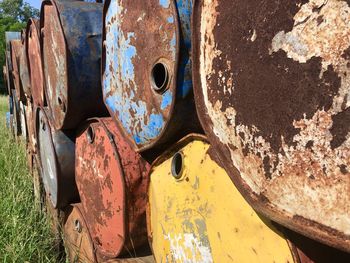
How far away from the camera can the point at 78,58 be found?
135cm

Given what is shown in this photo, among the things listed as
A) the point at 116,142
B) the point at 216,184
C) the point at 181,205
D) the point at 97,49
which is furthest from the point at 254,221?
the point at 97,49

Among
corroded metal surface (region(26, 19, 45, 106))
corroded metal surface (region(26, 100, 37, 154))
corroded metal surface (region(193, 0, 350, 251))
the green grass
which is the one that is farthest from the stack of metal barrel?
corroded metal surface (region(26, 100, 37, 154))

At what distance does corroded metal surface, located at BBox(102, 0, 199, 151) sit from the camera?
0.83 metres

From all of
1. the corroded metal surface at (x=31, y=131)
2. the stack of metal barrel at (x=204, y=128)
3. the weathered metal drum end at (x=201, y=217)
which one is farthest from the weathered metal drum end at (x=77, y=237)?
the corroded metal surface at (x=31, y=131)

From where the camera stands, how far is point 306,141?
51 cm

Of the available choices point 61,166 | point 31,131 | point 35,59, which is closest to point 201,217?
point 61,166

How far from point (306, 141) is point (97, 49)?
1002 mm

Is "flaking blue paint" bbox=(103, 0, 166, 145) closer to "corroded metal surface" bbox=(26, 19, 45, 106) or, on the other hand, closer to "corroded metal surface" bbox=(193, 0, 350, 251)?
"corroded metal surface" bbox=(193, 0, 350, 251)

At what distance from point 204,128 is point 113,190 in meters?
0.53

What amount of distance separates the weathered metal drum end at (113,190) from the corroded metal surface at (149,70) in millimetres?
69

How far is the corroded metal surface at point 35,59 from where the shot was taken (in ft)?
6.24

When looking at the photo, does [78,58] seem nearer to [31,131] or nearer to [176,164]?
[176,164]

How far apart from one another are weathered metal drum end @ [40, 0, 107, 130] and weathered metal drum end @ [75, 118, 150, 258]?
0.10 metres

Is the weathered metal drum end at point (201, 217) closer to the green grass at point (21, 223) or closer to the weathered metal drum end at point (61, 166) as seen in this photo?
the weathered metal drum end at point (61, 166)
